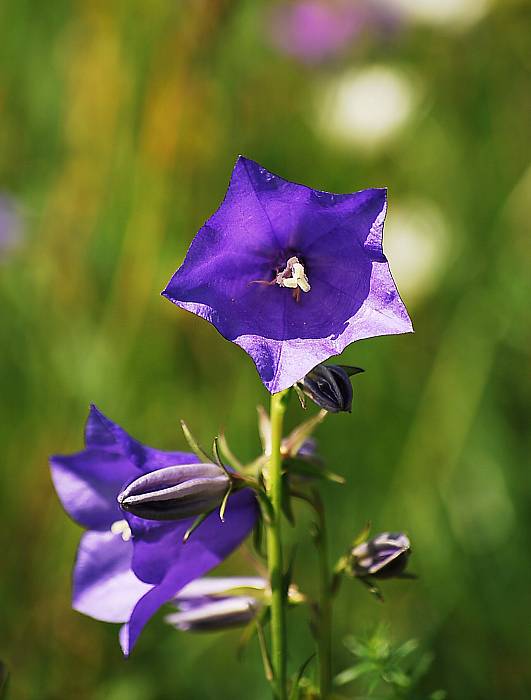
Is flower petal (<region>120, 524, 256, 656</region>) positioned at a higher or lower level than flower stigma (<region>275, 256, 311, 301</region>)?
lower

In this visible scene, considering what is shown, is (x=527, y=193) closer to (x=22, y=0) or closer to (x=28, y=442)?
(x=28, y=442)

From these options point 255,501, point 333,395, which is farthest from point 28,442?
point 333,395

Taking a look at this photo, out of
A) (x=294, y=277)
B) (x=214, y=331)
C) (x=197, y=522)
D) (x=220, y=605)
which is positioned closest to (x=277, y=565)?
(x=197, y=522)

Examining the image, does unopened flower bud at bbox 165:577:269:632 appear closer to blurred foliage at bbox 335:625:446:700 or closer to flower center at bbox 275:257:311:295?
blurred foliage at bbox 335:625:446:700

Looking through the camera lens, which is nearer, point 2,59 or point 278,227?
point 278,227

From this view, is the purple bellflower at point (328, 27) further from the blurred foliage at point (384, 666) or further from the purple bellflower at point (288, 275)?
the blurred foliage at point (384, 666)

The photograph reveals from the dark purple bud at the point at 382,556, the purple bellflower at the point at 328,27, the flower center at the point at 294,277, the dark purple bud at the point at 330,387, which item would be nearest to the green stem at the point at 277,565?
the dark purple bud at the point at 330,387

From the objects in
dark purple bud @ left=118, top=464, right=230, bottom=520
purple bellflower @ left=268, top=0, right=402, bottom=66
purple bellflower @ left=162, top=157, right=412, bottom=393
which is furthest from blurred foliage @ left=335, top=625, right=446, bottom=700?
purple bellflower @ left=268, top=0, right=402, bottom=66
